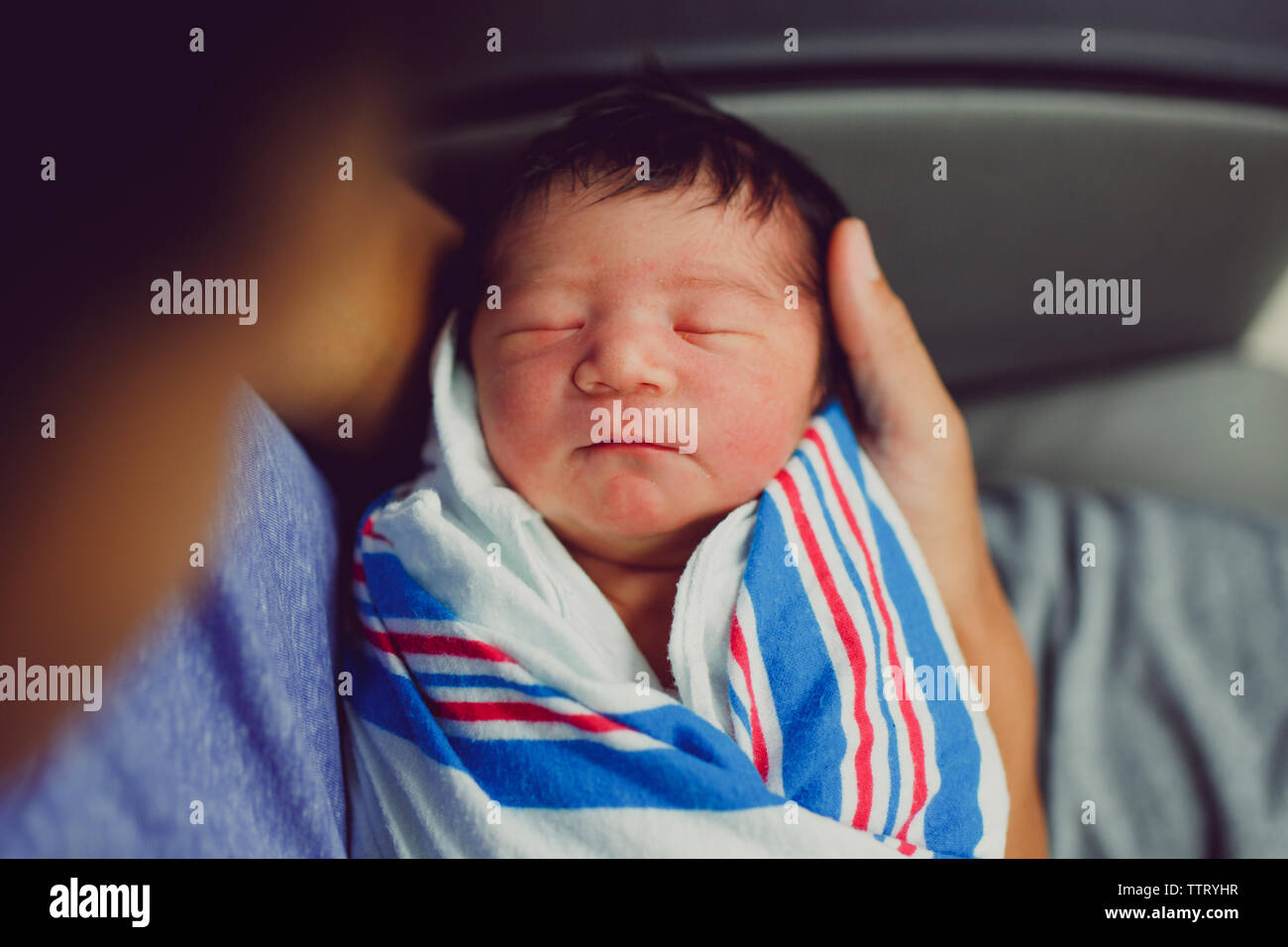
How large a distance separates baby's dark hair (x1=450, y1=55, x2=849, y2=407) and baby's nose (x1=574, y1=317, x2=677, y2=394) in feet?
0.41

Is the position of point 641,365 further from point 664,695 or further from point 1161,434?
point 1161,434

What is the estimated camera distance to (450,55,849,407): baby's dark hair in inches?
29.5

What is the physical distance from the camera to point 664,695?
630 mm

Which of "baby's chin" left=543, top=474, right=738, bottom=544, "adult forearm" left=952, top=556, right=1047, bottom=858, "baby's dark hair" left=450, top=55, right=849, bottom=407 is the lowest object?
"adult forearm" left=952, top=556, right=1047, bottom=858

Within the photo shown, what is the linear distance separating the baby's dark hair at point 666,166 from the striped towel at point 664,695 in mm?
144

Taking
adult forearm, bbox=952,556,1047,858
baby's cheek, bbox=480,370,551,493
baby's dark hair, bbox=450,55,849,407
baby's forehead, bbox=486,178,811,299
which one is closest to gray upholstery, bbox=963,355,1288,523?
adult forearm, bbox=952,556,1047,858

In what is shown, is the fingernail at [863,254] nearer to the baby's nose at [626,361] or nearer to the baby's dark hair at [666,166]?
the baby's dark hair at [666,166]

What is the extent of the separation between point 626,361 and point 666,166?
20 cm

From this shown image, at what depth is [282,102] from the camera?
0.84 m

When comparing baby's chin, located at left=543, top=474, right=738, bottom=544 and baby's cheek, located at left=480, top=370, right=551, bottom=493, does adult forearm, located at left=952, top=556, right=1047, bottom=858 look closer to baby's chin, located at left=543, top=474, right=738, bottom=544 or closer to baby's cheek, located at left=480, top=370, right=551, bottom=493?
baby's chin, located at left=543, top=474, right=738, bottom=544

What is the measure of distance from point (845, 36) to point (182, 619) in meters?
0.89

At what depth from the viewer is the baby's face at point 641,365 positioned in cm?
69
